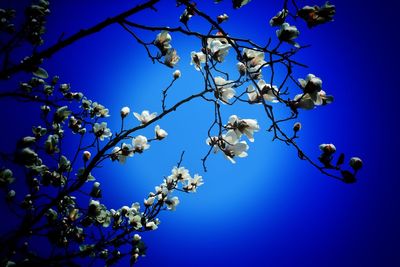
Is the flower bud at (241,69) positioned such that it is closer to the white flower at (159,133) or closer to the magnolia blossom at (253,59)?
the magnolia blossom at (253,59)

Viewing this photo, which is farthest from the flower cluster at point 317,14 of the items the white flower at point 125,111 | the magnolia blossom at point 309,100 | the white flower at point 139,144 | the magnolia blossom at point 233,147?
the white flower at point 139,144

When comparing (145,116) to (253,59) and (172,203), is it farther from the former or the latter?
(253,59)

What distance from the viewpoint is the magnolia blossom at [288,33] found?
1.50 metres

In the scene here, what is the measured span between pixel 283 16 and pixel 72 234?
323 cm

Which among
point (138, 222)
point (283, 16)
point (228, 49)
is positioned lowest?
point (138, 222)

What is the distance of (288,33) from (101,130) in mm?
2330

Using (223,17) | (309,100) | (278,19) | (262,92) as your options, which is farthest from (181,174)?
(278,19)

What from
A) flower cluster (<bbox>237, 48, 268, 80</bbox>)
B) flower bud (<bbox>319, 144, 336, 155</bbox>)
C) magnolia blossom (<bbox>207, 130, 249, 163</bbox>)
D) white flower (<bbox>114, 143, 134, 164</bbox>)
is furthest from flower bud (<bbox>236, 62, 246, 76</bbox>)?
white flower (<bbox>114, 143, 134, 164</bbox>)

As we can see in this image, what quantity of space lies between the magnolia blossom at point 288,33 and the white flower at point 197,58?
0.85 metres

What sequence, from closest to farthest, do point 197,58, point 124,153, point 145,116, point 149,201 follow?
point 197,58 < point 124,153 < point 145,116 < point 149,201

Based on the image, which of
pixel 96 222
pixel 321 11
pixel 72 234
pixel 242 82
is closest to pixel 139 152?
pixel 96 222

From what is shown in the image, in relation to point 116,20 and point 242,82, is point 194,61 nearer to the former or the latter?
point 242,82

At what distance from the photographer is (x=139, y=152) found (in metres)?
2.99

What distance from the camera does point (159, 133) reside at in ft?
9.63
